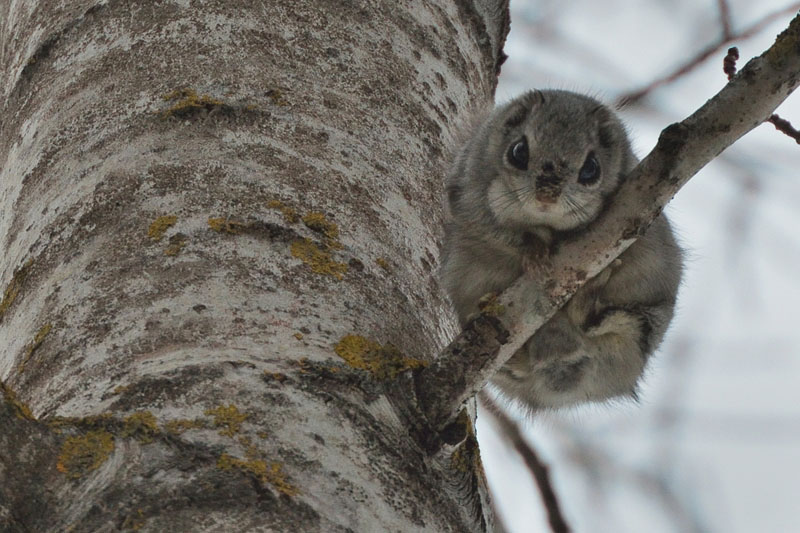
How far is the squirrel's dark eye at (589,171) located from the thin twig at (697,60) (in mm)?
799

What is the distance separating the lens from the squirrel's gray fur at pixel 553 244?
240cm

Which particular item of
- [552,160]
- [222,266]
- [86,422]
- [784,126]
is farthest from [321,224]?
[784,126]

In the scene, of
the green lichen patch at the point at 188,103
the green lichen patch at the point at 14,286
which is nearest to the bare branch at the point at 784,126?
the green lichen patch at the point at 188,103

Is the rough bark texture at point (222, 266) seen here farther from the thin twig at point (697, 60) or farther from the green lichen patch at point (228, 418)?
the thin twig at point (697, 60)

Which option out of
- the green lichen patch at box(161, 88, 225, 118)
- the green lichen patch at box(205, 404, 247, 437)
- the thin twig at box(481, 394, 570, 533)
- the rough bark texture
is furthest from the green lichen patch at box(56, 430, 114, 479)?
the thin twig at box(481, 394, 570, 533)

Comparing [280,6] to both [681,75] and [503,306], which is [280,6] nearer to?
[503,306]

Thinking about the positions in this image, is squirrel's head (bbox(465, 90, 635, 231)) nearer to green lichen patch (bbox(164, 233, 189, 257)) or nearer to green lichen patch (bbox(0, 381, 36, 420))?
green lichen patch (bbox(164, 233, 189, 257))

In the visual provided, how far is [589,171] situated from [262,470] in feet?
4.37

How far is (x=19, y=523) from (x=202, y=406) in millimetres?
309

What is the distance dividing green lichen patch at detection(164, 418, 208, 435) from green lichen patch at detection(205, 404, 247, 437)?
2 centimetres

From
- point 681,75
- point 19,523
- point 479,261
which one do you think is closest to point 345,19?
point 479,261

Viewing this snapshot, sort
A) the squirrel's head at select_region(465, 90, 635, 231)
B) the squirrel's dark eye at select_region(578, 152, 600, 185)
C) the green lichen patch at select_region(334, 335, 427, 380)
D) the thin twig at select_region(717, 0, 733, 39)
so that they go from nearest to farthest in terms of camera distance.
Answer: the green lichen patch at select_region(334, 335, 427, 380), the squirrel's head at select_region(465, 90, 635, 231), the squirrel's dark eye at select_region(578, 152, 600, 185), the thin twig at select_region(717, 0, 733, 39)

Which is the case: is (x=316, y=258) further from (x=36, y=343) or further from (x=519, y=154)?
(x=519, y=154)

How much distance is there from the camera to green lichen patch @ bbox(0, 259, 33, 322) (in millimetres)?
1992
